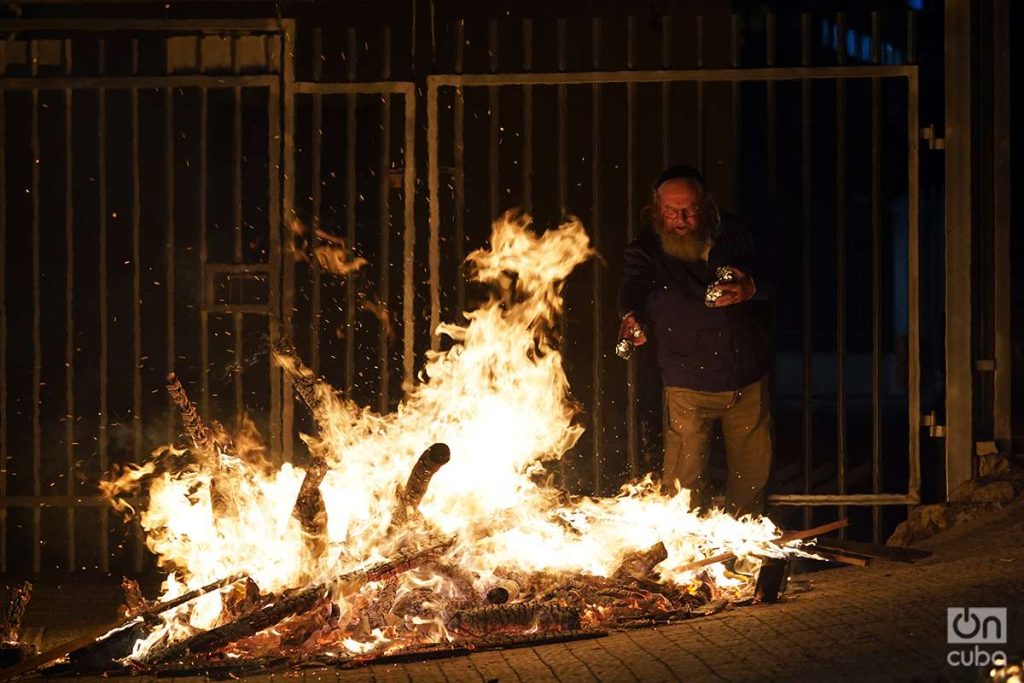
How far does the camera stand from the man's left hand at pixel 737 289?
7316mm

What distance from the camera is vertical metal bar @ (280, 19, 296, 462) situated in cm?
824

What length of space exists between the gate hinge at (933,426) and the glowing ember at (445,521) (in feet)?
4.68

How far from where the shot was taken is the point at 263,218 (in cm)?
948

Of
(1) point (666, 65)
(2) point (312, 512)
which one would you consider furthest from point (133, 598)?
(1) point (666, 65)

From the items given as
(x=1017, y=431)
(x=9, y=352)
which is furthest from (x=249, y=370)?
(x=1017, y=431)

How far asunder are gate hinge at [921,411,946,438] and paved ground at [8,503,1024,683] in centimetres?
119

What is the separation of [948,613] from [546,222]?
150 inches

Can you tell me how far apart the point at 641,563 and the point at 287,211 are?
3.11 metres

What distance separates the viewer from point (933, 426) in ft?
27.3

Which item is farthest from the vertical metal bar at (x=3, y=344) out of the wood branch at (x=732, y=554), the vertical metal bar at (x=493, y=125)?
the wood branch at (x=732, y=554)

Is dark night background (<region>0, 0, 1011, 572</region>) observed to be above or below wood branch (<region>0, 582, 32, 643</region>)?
above

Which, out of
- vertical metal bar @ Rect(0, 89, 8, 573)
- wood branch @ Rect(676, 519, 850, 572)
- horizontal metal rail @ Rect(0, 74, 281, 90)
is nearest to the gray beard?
wood branch @ Rect(676, 519, 850, 572)

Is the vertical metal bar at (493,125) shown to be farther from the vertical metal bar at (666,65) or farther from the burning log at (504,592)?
the burning log at (504,592)
